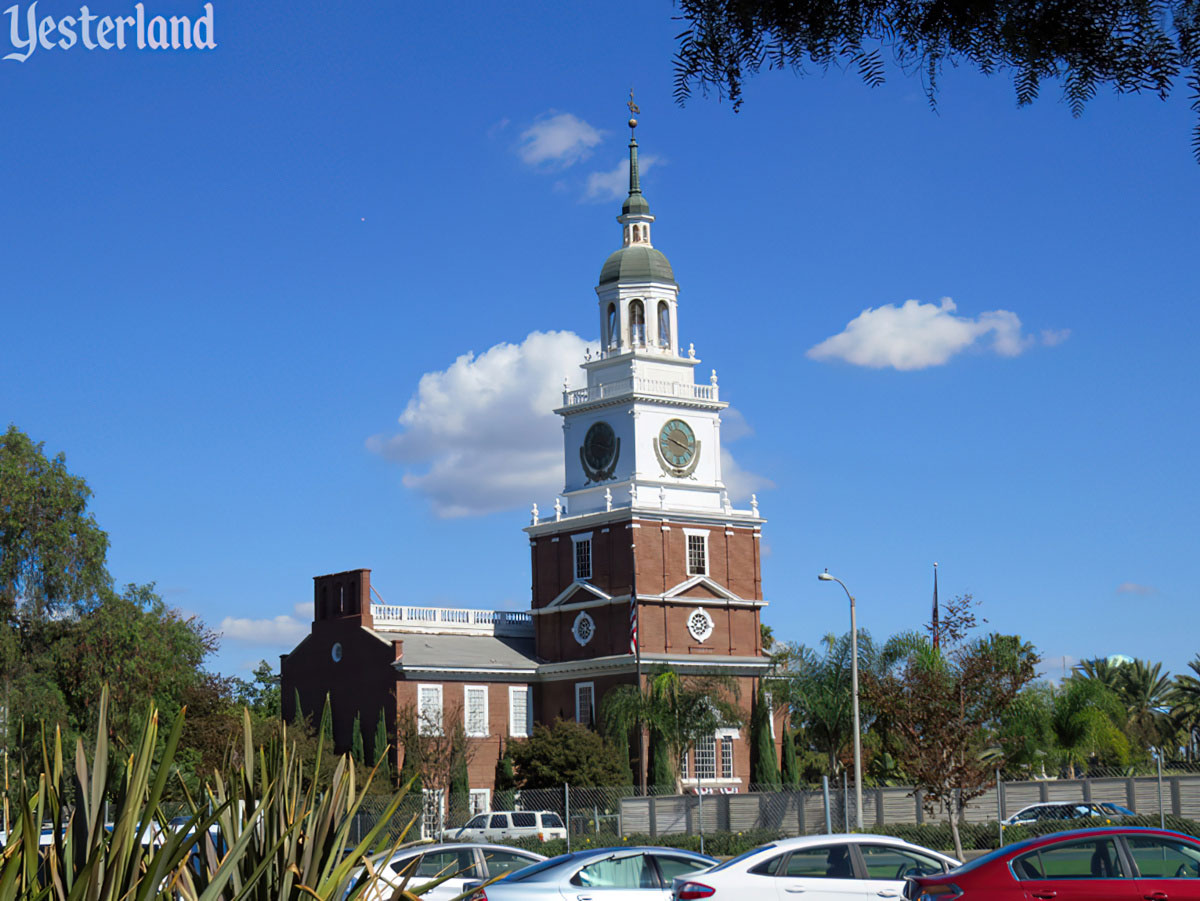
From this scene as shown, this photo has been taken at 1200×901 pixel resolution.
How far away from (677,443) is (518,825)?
25.1 meters

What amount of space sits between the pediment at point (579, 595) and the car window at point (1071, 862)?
1922 inches

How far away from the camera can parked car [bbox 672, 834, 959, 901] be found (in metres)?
19.9

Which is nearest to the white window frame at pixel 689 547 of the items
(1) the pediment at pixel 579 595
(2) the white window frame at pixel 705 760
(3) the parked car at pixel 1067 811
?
(1) the pediment at pixel 579 595

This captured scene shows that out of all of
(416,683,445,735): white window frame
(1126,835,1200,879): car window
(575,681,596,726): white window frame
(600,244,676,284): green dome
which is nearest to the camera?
(1126,835,1200,879): car window

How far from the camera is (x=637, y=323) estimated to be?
72.1m

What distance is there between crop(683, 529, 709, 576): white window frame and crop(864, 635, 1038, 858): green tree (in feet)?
95.6

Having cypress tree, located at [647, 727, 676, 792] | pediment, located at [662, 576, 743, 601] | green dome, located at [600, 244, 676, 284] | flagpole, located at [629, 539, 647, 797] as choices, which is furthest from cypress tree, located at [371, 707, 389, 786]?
green dome, located at [600, 244, 676, 284]

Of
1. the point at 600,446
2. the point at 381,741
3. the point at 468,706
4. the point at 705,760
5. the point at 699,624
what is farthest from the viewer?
the point at 600,446

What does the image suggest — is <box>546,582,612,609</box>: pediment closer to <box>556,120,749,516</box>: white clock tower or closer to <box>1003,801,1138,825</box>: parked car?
<box>556,120,749,516</box>: white clock tower

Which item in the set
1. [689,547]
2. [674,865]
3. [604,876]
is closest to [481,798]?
[689,547]

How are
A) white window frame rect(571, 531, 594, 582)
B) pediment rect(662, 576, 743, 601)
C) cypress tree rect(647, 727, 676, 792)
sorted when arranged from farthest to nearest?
white window frame rect(571, 531, 594, 582) < pediment rect(662, 576, 743, 601) < cypress tree rect(647, 727, 676, 792)

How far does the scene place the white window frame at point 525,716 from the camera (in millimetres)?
67562

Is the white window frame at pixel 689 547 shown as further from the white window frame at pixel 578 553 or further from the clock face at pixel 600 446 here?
the clock face at pixel 600 446

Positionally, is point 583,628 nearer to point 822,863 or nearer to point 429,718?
point 429,718
